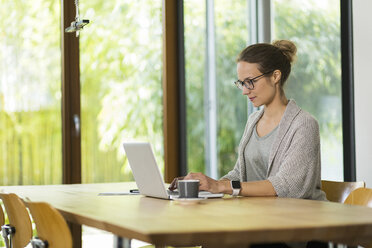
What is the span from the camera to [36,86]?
5234 millimetres

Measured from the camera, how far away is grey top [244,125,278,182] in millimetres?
3000

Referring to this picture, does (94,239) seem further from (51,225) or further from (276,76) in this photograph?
(51,225)

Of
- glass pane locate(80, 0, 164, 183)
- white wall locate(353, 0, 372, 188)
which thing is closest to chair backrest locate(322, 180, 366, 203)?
white wall locate(353, 0, 372, 188)

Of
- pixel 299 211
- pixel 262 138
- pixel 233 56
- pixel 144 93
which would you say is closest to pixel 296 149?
pixel 262 138

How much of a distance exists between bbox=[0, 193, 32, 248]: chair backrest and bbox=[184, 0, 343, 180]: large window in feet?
6.87

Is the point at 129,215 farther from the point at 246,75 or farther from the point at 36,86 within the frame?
the point at 36,86

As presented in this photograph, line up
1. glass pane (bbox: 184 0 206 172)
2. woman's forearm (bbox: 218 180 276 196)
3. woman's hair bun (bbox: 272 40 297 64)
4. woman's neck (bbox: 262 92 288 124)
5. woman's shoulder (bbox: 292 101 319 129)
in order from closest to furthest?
woman's forearm (bbox: 218 180 276 196)
woman's shoulder (bbox: 292 101 319 129)
woman's neck (bbox: 262 92 288 124)
woman's hair bun (bbox: 272 40 297 64)
glass pane (bbox: 184 0 206 172)

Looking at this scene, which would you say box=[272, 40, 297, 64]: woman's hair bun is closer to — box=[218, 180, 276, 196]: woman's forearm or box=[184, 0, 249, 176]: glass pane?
box=[218, 180, 276, 196]: woman's forearm

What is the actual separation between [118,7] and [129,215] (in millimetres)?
3821

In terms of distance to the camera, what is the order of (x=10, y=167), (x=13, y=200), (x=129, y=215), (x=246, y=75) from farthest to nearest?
1. (x=10, y=167)
2. (x=246, y=75)
3. (x=13, y=200)
4. (x=129, y=215)

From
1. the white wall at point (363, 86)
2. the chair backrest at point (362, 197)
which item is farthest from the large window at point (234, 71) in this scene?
the chair backrest at point (362, 197)

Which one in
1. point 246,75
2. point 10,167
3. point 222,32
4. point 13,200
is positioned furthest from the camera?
point 222,32

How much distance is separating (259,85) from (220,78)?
254 centimetres

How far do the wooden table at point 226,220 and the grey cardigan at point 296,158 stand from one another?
19 centimetres
